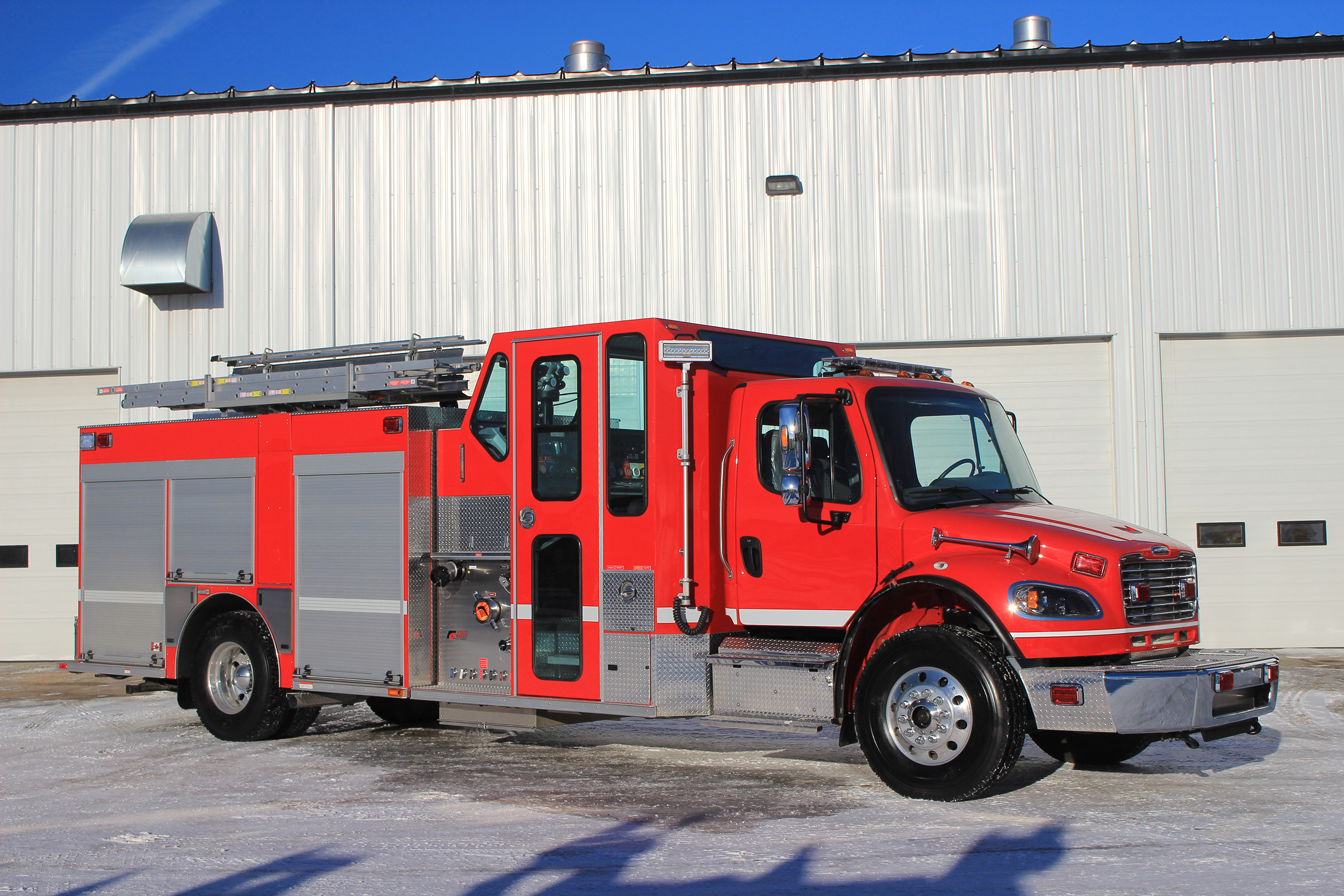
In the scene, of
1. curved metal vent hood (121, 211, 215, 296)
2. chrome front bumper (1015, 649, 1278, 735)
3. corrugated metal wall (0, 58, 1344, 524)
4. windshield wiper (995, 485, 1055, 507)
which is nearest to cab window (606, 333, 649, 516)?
windshield wiper (995, 485, 1055, 507)

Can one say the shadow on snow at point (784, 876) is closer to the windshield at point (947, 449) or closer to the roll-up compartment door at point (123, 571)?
the windshield at point (947, 449)

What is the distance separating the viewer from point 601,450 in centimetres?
820

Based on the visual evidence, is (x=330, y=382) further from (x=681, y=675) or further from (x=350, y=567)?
(x=681, y=675)

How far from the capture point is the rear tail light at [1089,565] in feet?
22.3

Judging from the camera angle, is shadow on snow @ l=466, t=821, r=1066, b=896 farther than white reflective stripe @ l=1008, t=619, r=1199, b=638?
No

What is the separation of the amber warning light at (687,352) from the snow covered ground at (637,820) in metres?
2.63

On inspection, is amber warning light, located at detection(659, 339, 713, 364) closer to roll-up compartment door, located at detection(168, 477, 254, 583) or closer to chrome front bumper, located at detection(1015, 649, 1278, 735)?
chrome front bumper, located at detection(1015, 649, 1278, 735)

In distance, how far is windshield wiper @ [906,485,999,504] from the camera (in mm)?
7504

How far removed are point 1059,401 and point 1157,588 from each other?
29.2 feet

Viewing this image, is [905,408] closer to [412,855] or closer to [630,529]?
[630,529]

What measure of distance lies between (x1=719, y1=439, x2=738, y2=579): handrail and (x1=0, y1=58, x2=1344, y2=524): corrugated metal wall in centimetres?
788

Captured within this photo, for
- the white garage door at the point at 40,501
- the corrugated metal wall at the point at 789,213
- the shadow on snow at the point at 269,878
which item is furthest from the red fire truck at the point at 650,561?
the white garage door at the point at 40,501

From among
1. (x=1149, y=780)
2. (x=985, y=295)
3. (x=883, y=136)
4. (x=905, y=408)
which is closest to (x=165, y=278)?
(x=883, y=136)

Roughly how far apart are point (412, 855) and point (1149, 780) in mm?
4563
